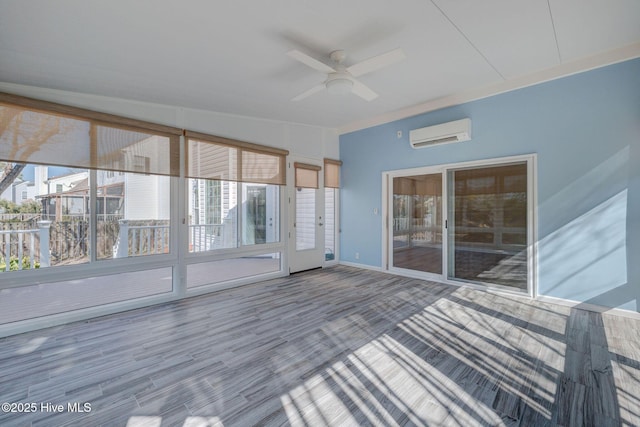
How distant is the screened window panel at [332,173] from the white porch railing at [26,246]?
427 cm

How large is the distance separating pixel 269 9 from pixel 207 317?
3148 millimetres

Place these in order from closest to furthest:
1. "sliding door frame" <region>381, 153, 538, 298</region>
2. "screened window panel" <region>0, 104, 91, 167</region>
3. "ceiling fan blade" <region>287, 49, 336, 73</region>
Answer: "ceiling fan blade" <region>287, 49, 336, 73</region> < "screened window panel" <region>0, 104, 91, 167</region> < "sliding door frame" <region>381, 153, 538, 298</region>

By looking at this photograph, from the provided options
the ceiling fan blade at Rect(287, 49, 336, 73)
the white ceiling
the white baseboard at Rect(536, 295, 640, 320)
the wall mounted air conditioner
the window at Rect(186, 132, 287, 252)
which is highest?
the white ceiling

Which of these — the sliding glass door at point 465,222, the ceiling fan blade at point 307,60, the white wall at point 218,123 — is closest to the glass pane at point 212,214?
the white wall at point 218,123

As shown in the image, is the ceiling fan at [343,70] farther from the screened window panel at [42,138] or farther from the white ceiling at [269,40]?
the screened window panel at [42,138]

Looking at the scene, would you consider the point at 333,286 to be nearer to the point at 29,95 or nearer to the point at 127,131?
the point at 127,131

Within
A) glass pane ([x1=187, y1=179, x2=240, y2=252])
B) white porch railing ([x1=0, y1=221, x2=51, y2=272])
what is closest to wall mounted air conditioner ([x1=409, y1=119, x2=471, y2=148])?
glass pane ([x1=187, y1=179, x2=240, y2=252])

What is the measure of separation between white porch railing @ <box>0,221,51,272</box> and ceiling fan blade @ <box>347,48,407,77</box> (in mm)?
3696

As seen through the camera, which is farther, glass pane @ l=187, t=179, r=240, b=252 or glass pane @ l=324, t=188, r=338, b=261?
glass pane @ l=324, t=188, r=338, b=261

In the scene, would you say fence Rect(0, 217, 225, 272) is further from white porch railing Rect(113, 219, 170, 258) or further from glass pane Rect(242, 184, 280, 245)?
glass pane Rect(242, 184, 280, 245)

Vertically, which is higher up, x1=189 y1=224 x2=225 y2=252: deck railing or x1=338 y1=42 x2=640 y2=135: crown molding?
x1=338 y1=42 x2=640 y2=135: crown molding

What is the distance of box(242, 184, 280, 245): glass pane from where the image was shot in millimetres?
4750

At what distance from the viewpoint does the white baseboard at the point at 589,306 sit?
3146mm

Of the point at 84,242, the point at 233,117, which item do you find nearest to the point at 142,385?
the point at 84,242
